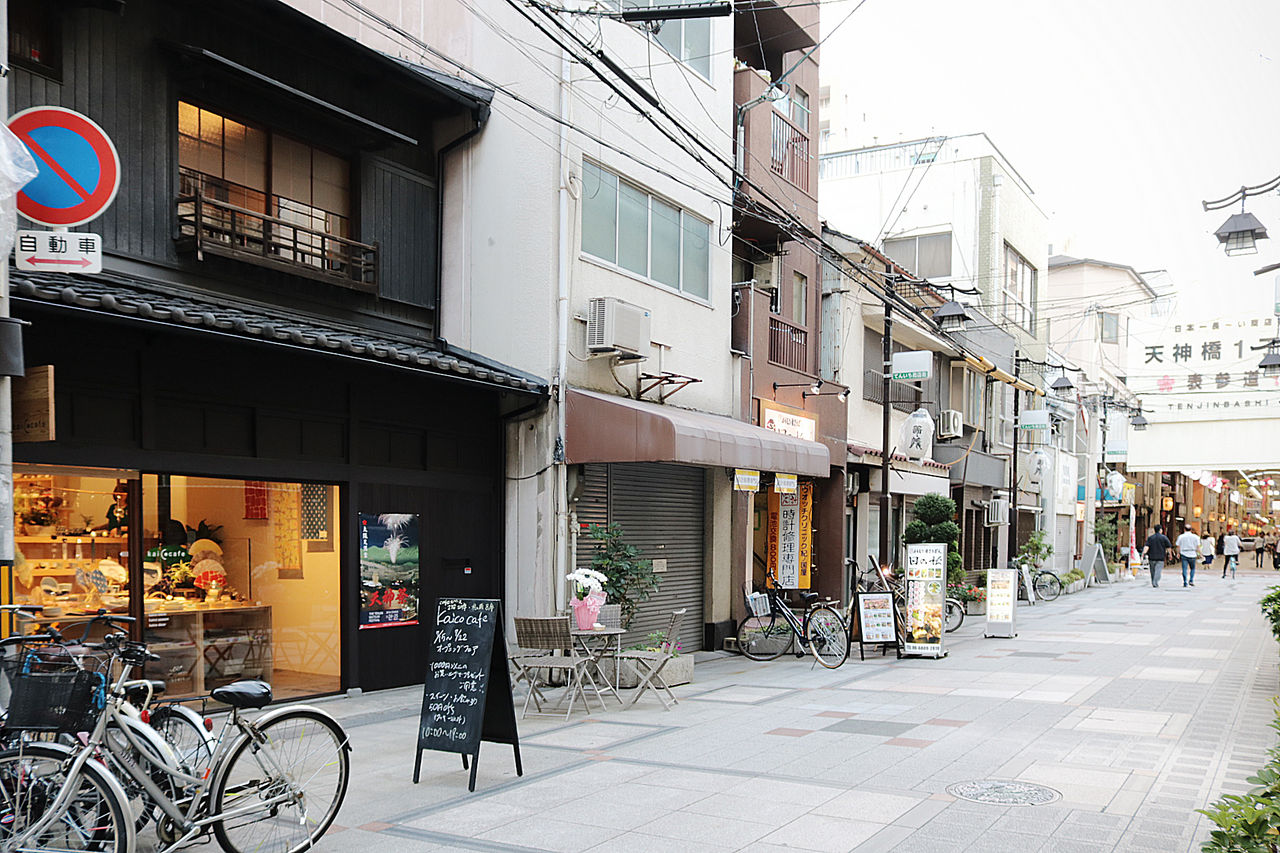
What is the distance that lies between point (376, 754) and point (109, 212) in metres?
5.49

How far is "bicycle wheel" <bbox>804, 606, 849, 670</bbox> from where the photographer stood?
50.8 feet

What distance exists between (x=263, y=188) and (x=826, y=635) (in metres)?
9.67

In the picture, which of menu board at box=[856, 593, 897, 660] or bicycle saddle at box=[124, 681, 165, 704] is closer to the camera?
bicycle saddle at box=[124, 681, 165, 704]

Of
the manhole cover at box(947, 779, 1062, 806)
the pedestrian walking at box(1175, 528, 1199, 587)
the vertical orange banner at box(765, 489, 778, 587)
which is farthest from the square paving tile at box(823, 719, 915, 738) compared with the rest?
the pedestrian walking at box(1175, 528, 1199, 587)

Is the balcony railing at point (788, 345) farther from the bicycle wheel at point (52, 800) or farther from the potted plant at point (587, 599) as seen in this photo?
the bicycle wheel at point (52, 800)

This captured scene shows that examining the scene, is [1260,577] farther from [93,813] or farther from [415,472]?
[93,813]

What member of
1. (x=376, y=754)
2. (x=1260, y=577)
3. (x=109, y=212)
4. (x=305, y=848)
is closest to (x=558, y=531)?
(x=376, y=754)

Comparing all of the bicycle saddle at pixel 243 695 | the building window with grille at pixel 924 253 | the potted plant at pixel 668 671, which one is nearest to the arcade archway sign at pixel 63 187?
the bicycle saddle at pixel 243 695

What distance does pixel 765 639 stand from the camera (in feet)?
53.8

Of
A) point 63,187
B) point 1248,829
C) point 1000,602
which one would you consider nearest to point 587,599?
point 63,187

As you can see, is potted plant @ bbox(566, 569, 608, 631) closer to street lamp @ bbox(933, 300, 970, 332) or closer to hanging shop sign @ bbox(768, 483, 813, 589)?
hanging shop sign @ bbox(768, 483, 813, 589)

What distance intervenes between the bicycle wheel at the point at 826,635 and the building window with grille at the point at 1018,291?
69.7ft

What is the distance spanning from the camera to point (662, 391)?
1566 centimetres

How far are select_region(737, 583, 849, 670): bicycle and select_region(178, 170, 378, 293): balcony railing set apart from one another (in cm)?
756
